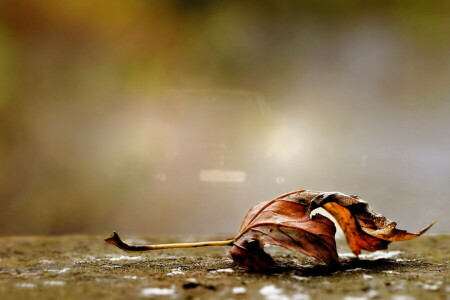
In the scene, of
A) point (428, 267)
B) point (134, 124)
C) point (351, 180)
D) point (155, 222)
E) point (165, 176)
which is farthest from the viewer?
point (134, 124)

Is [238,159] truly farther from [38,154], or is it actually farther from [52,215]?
[38,154]

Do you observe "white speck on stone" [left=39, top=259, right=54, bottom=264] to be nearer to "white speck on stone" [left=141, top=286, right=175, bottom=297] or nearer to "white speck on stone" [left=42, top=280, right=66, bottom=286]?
"white speck on stone" [left=42, top=280, right=66, bottom=286]

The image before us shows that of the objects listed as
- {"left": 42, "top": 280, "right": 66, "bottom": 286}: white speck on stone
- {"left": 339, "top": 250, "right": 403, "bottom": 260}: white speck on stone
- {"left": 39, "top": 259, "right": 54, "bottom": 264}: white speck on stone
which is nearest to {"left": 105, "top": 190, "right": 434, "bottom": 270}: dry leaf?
{"left": 42, "top": 280, "right": 66, "bottom": 286}: white speck on stone

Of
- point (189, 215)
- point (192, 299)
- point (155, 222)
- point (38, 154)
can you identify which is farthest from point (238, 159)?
point (192, 299)

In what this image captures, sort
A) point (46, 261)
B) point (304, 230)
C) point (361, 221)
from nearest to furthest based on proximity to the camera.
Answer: point (304, 230) < point (361, 221) < point (46, 261)

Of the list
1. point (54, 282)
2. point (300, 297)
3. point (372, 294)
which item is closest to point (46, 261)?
point (54, 282)

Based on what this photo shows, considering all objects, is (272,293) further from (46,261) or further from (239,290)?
(46,261)
